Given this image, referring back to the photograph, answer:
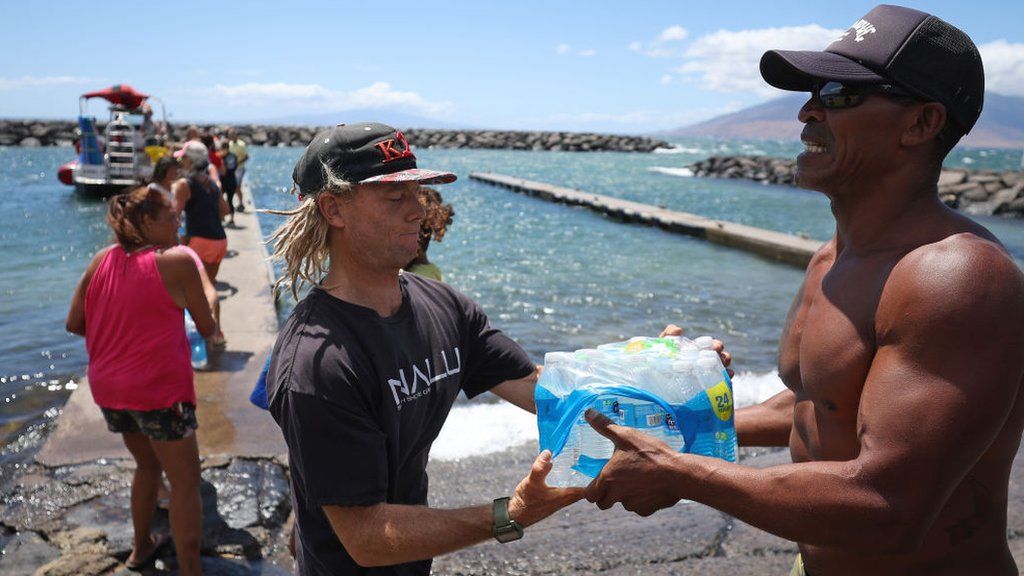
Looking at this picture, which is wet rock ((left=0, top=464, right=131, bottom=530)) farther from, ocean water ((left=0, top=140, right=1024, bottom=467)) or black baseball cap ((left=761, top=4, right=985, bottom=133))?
black baseball cap ((left=761, top=4, right=985, bottom=133))

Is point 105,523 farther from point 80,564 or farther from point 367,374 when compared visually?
point 367,374

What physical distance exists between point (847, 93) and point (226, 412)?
5694 millimetres

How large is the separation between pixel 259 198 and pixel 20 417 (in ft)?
80.7

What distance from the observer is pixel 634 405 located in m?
2.18

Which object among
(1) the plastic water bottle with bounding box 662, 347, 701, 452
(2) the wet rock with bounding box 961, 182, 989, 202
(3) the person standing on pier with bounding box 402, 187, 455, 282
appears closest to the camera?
(1) the plastic water bottle with bounding box 662, 347, 701, 452

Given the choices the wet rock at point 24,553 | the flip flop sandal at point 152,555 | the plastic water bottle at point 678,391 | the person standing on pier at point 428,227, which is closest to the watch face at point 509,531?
the plastic water bottle at point 678,391

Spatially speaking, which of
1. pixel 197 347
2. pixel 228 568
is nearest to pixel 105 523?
pixel 228 568

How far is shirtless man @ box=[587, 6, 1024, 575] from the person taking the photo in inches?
67.1

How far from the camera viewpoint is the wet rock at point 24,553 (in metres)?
4.32

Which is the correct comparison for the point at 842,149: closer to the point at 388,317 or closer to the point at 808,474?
the point at 808,474

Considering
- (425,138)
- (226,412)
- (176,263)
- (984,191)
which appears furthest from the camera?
(425,138)

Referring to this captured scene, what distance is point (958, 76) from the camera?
195cm

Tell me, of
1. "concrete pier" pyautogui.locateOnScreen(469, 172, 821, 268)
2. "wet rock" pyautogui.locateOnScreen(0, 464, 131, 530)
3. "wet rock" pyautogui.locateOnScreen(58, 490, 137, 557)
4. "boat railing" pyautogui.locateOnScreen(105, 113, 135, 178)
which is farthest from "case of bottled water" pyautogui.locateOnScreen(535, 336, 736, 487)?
"boat railing" pyautogui.locateOnScreen(105, 113, 135, 178)

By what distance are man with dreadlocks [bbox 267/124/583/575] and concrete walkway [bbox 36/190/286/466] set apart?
364 cm
